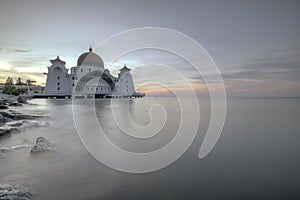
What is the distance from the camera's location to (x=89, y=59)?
6631 cm

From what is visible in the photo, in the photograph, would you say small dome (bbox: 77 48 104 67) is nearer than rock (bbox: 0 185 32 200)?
No

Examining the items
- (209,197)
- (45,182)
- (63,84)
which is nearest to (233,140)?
(209,197)

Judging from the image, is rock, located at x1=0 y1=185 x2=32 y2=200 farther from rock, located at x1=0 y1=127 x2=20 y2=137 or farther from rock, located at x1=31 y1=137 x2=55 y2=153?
rock, located at x1=0 y1=127 x2=20 y2=137

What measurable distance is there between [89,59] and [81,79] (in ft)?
27.4

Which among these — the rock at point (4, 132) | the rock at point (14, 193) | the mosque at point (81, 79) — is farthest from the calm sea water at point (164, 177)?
the mosque at point (81, 79)

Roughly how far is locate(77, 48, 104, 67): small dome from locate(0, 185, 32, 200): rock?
2608 inches

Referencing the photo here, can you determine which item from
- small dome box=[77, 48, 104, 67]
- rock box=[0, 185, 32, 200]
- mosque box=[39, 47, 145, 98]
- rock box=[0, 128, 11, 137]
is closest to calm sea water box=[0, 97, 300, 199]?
rock box=[0, 185, 32, 200]

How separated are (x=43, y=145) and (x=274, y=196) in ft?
22.8

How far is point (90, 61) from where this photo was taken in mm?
66375

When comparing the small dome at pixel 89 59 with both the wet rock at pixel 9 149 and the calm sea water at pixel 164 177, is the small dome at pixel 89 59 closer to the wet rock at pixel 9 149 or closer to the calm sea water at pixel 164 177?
the calm sea water at pixel 164 177

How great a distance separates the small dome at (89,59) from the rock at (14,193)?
217 ft

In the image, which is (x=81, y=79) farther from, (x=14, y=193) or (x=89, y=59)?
(x=14, y=193)

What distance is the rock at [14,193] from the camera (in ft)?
11.2

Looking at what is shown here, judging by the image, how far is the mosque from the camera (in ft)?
197
